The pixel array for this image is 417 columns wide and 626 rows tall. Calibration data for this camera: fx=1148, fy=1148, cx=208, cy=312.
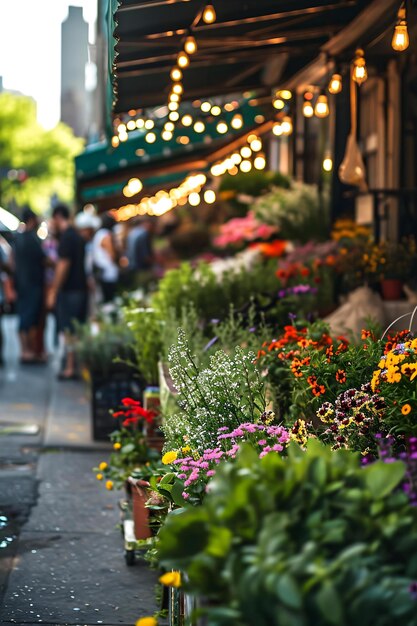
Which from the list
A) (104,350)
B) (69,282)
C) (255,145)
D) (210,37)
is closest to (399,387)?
(104,350)

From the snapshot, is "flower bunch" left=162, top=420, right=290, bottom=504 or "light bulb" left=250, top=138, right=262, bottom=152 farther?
"light bulb" left=250, top=138, right=262, bottom=152

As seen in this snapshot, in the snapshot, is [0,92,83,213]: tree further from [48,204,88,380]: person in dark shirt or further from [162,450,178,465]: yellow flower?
[162,450,178,465]: yellow flower

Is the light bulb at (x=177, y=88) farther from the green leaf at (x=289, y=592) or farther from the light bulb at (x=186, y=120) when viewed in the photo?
the green leaf at (x=289, y=592)

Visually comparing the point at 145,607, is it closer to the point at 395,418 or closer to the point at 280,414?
the point at 280,414

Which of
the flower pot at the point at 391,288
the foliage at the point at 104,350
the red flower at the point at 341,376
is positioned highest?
the flower pot at the point at 391,288

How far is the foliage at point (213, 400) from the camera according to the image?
16.1ft

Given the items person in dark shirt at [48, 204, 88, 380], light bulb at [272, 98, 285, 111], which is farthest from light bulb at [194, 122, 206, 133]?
person in dark shirt at [48, 204, 88, 380]

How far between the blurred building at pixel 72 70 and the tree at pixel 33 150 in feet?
126

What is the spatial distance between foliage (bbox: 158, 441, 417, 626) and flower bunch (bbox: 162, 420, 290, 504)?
0.95m

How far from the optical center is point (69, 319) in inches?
578

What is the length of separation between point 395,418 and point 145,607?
1.82 meters

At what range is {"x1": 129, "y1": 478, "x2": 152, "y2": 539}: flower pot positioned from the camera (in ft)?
19.6

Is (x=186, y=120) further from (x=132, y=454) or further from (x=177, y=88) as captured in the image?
(x=132, y=454)

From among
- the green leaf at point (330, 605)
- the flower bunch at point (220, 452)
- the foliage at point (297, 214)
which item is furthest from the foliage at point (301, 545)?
the foliage at point (297, 214)
